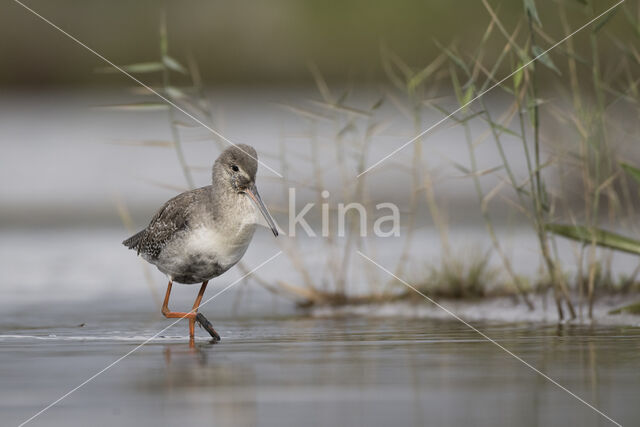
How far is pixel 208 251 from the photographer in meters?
7.24

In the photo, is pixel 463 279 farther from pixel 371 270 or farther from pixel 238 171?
pixel 238 171

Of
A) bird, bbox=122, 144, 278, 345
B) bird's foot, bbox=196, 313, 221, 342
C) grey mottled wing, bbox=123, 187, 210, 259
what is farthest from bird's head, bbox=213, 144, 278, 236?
bird's foot, bbox=196, 313, 221, 342

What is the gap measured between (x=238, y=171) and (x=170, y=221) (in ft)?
1.96

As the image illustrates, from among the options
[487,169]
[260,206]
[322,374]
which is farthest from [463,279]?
[322,374]

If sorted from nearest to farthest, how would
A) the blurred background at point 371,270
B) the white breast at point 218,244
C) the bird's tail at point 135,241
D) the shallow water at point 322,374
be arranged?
the shallow water at point 322,374
the blurred background at point 371,270
the white breast at point 218,244
the bird's tail at point 135,241

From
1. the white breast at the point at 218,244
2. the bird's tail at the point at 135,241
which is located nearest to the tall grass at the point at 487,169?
the bird's tail at the point at 135,241

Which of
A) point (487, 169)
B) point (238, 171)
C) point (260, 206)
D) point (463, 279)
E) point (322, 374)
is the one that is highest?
point (487, 169)

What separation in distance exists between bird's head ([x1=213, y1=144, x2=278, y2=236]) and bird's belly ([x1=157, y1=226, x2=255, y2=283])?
0.77 feet

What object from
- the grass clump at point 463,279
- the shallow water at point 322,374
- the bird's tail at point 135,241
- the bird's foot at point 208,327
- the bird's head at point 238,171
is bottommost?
the shallow water at point 322,374

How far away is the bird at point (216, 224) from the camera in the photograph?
285 inches

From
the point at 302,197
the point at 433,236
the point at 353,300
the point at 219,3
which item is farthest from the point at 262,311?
the point at 219,3

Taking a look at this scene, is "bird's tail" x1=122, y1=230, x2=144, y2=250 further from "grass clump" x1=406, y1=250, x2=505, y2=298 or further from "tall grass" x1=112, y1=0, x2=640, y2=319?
"grass clump" x1=406, y1=250, x2=505, y2=298

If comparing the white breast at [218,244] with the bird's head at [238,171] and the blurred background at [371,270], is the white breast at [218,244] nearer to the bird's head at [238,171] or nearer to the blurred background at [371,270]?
the bird's head at [238,171]

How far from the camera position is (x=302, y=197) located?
16.5m
